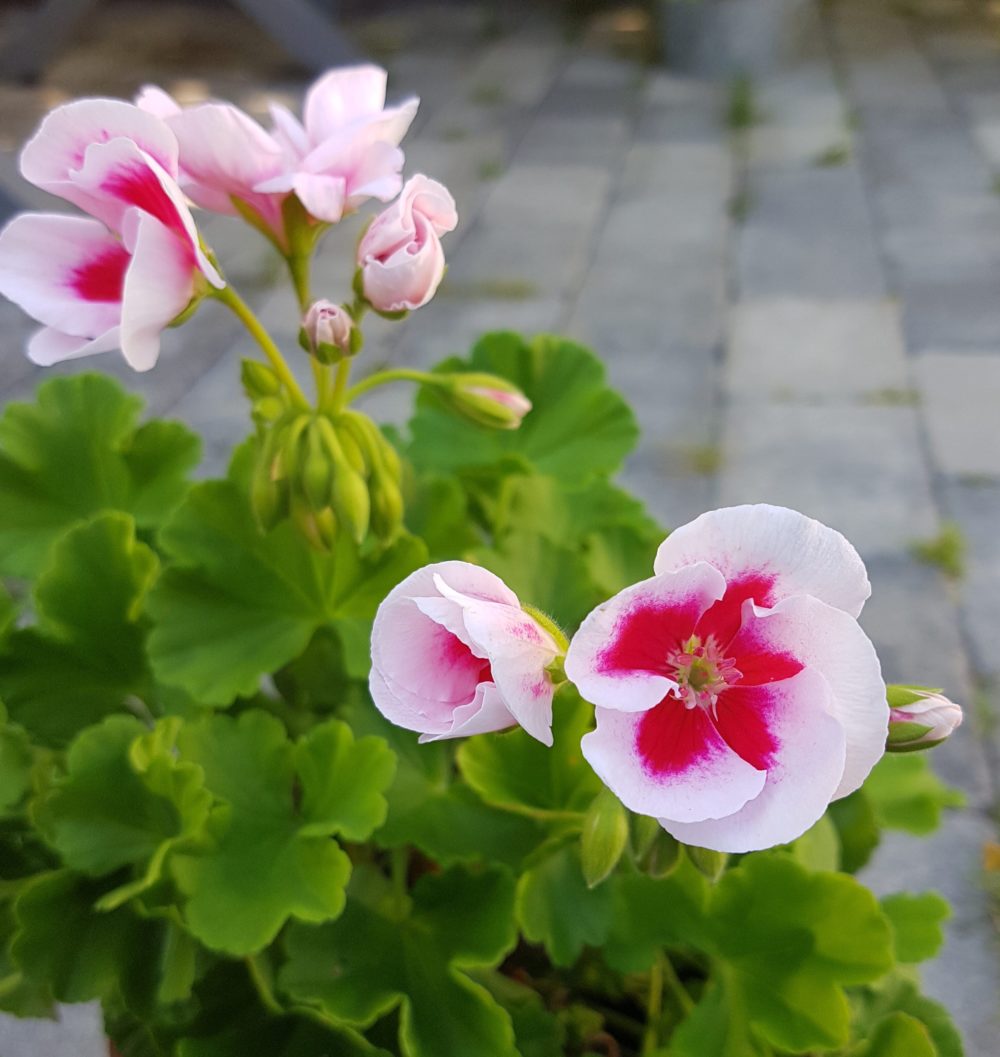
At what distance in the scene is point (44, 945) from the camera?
562 mm

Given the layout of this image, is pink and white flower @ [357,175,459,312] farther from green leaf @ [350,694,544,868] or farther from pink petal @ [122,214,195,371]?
green leaf @ [350,694,544,868]

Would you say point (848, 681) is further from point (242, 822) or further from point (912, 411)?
point (912, 411)

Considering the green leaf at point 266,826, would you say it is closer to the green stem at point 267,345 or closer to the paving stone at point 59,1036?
the green stem at point 267,345

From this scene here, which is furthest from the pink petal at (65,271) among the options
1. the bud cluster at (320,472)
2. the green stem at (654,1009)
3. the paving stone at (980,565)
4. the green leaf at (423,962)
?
the paving stone at (980,565)

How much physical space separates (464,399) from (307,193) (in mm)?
155

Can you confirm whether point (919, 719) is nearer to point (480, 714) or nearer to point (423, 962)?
point (480, 714)

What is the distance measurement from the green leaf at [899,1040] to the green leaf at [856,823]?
118 millimetres

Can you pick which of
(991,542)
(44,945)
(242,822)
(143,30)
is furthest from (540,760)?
(143,30)

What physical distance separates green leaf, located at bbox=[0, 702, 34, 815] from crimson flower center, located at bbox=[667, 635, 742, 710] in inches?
14.0

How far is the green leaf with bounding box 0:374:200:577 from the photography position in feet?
2.49

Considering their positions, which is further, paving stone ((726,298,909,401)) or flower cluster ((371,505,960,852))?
paving stone ((726,298,909,401))

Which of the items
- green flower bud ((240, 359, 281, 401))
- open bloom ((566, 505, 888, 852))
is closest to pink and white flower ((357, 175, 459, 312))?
green flower bud ((240, 359, 281, 401))

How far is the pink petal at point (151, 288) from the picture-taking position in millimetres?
470

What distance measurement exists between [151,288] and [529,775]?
0.31m
